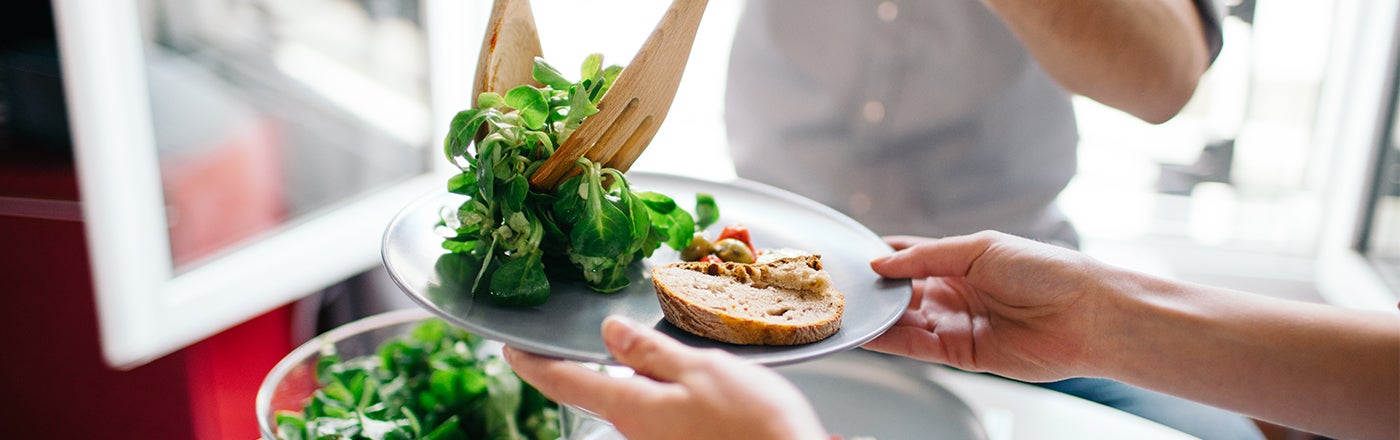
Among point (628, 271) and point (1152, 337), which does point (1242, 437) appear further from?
point (628, 271)

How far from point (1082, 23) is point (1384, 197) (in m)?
1.46

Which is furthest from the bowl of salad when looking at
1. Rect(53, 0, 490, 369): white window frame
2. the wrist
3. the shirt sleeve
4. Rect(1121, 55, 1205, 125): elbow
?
the shirt sleeve

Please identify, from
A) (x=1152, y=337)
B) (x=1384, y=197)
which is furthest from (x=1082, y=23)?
(x=1384, y=197)

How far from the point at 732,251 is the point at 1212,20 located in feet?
2.11

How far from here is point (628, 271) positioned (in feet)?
2.64

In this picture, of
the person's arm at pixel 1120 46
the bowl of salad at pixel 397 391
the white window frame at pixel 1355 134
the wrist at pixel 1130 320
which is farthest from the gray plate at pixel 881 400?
the white window frame at pixel 1355 134

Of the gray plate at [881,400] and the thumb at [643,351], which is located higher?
the thumb at [643,351]

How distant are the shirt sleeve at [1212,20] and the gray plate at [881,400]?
0.51 metres

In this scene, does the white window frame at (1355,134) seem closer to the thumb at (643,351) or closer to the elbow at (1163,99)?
the elbow at (1163,99)

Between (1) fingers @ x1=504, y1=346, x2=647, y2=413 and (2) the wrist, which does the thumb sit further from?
(2) the wrist

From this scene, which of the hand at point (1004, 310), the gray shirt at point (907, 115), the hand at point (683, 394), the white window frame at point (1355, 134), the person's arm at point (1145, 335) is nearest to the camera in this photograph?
the hand at point (683, 394)

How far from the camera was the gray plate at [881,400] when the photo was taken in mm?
882

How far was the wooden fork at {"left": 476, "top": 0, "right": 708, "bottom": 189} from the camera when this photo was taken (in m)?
0.72

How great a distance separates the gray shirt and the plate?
38 centimetres
